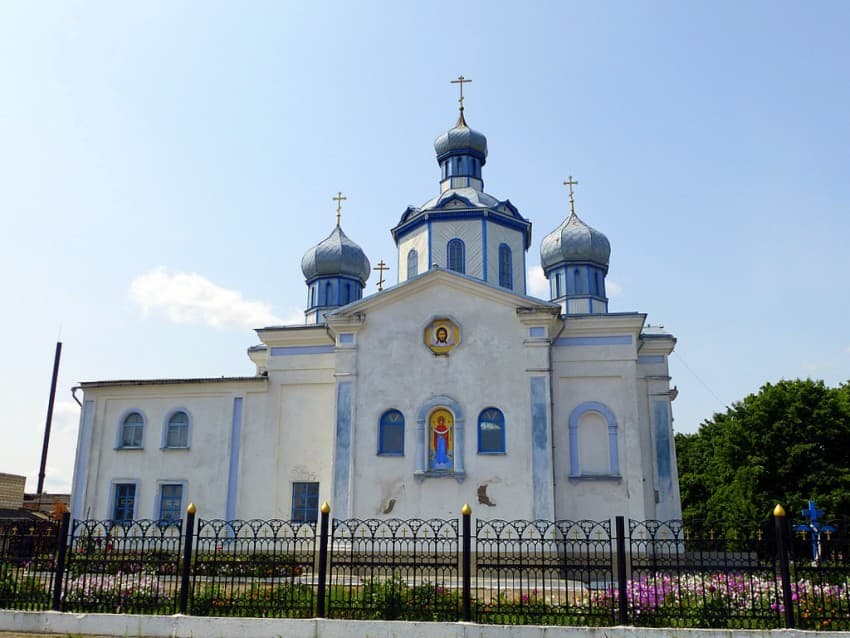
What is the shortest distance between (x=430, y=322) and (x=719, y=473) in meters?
17.8

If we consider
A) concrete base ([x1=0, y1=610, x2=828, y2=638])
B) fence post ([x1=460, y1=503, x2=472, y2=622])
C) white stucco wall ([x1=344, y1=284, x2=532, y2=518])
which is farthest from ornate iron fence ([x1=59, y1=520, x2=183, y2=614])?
white stucco wall ([x1=344, y1=284, x2=532, y2=518])

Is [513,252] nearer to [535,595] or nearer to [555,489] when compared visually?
[555,489]

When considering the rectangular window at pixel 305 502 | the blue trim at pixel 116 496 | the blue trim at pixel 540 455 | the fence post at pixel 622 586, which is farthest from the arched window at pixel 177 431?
the fence post at pixel 622 586

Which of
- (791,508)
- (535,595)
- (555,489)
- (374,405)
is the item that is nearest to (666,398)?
(555,489)

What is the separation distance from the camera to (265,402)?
20.8 m

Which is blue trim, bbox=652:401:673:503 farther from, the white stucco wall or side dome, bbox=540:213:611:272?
side dome, bbox=540:213:611:272

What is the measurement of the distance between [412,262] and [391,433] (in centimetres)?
673

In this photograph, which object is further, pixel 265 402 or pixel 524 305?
pixel 265 402

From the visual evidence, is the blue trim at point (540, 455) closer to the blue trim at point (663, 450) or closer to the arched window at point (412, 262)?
the blue trim at point (663, 450)

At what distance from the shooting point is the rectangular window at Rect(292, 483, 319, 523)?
19.8 m

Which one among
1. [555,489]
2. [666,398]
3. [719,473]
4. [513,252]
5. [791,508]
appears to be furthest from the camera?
[719,473]

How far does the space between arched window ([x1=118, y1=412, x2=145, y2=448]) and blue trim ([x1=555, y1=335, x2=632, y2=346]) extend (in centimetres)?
1135

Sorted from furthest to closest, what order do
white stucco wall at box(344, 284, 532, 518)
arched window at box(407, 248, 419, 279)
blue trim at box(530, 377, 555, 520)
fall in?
arched window at box(407, 248, 419, 279)
white stucco wall at box(344, 284, 532, 518)
blue trim at box(530, 377, 555, 520)

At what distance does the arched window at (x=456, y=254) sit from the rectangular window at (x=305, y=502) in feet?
24.2
